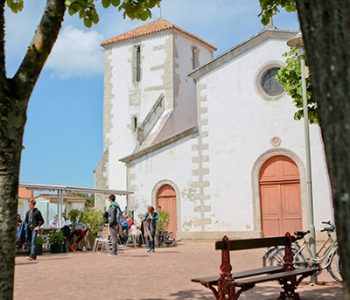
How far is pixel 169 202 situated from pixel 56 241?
24.3ft

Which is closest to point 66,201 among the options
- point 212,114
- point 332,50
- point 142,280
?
point 212,114

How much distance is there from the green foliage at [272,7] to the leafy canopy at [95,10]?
1.71m

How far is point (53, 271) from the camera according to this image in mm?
10344

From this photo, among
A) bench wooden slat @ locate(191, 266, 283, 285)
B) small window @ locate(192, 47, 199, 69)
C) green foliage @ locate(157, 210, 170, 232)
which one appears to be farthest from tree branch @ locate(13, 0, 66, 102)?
small window @ locate(192, 47, 199, 69)

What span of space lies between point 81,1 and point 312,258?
5646mm

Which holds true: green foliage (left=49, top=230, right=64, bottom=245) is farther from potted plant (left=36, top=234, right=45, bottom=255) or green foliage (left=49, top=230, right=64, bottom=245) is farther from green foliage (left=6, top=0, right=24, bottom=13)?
green foliage (left=6, top=0, right=24, bottom=13)

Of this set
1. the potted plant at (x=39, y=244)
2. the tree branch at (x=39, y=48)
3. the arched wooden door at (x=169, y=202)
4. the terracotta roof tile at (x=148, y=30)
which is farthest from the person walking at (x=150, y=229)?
the terracotta roof tile at (x=148, y=30)

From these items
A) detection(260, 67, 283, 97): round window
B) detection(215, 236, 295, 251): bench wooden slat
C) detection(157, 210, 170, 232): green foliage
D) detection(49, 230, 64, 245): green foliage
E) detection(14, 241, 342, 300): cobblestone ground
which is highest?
detection(260, 67, 283, 97): round window

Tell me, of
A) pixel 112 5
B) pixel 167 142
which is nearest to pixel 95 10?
pixel 112 5

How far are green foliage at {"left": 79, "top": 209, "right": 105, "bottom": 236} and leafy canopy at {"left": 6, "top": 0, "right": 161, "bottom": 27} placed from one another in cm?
1237

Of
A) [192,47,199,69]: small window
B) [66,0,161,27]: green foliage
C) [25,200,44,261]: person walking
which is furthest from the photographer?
[192,47,199,69]: small window

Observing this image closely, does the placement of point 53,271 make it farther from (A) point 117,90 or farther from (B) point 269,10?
(A) point 117,90

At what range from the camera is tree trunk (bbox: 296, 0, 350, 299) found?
2.05 meters

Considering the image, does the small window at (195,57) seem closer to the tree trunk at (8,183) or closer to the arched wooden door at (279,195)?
the arched wooden door at (279,195)
